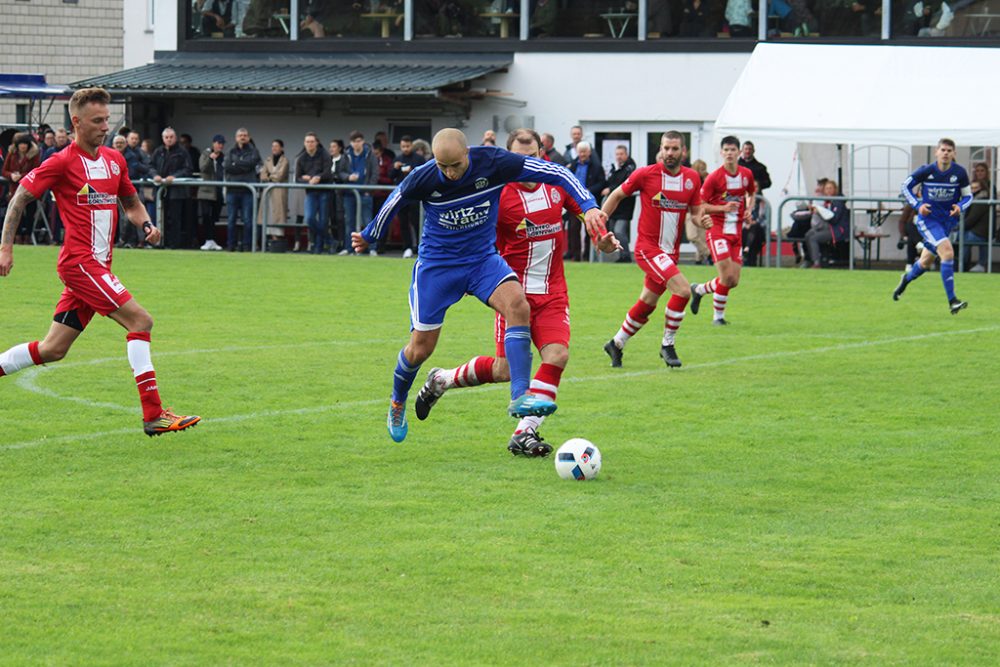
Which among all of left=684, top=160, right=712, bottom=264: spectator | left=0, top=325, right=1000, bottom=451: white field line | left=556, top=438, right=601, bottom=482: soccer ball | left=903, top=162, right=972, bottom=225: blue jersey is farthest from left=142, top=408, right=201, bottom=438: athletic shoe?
left=684, top=160, right=712, bottom=264: spectator

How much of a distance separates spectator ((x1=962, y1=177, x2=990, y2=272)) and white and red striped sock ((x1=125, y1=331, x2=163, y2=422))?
18248 millimetres

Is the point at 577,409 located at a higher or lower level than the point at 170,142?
lower

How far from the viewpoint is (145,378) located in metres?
9.44

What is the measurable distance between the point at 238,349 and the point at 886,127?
43.7 feet

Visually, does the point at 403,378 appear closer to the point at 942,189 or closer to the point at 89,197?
the point at 89,197

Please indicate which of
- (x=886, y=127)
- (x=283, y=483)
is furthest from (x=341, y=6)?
(x=283, y=483)

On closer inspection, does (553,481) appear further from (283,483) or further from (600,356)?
(600,356)

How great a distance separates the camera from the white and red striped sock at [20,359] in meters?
9.52

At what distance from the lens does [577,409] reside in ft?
35.5

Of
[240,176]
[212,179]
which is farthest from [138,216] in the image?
[212,179]

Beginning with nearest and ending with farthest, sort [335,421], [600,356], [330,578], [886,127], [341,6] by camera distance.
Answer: [330,578] < [335,421] < [600,356] < [886,127] < [341,6]

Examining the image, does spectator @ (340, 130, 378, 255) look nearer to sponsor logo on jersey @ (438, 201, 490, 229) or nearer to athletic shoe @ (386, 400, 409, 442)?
athletic shoe @ (386, 400, 409, 442)

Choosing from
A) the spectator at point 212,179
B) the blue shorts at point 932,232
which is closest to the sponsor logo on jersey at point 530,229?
the blue shorts at point 932,232

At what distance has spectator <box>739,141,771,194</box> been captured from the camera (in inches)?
973
